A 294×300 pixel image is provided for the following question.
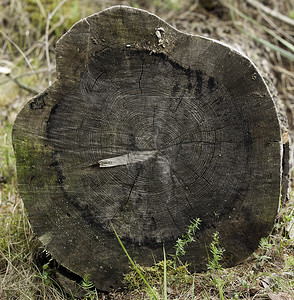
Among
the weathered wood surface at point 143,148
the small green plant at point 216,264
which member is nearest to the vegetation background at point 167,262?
the small green plant at point 216,264

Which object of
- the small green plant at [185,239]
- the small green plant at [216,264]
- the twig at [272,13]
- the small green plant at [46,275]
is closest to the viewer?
the small green plant at [216,264]

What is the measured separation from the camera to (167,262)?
1872mm

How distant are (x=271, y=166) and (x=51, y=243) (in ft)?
3.88

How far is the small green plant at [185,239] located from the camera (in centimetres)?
172

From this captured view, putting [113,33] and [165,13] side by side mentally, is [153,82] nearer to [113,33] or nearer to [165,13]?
[113,33]

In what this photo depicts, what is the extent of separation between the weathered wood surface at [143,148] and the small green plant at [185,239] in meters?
0.04

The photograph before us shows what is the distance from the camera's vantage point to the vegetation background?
1795 millimetres

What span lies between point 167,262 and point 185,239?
0.16 metres

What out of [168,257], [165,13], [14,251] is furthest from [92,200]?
[165,13]

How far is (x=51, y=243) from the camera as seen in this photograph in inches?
72.5

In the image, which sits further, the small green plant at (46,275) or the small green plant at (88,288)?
the small green plant at (46,275)

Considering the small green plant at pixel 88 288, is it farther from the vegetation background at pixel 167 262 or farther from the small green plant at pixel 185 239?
the small green plant at pixel 185 239

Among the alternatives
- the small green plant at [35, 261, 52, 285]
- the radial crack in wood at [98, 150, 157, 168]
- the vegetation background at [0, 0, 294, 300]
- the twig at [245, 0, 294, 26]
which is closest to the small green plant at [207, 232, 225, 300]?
the vegetation background at [0, 0, 294, 300]

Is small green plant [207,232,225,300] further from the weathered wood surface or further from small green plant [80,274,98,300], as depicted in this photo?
small green plant [80,274,98,300]
